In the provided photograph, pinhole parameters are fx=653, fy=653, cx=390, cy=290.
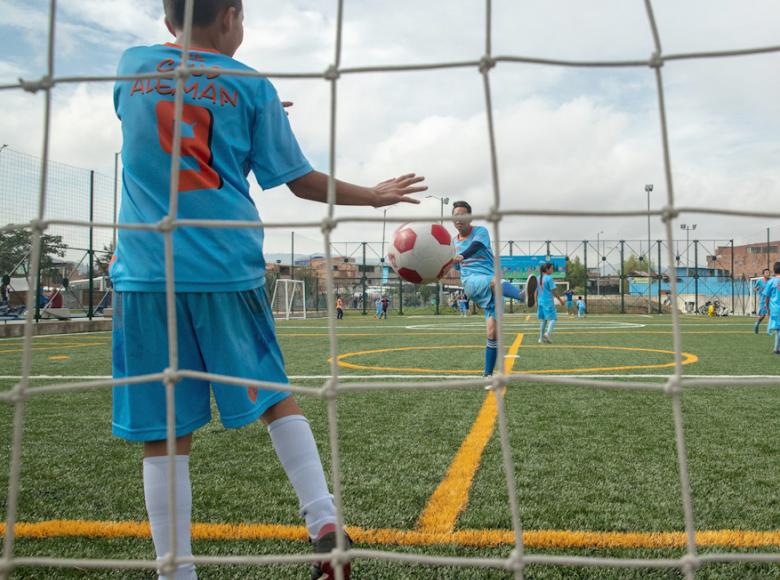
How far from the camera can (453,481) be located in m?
2.75

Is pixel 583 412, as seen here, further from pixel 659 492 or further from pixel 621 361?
pixel 621 361

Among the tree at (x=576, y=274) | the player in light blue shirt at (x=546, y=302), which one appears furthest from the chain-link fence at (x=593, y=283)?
the player in light blue shirt at (x=546, y=302)

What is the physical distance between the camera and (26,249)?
46.9ft

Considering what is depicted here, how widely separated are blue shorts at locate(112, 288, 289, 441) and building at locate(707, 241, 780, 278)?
35.9 meters

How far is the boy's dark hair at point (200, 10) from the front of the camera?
5.82ft

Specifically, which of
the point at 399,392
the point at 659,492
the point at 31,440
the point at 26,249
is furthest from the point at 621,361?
the point at 26,249

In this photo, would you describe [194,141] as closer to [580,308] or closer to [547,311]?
[547,311]

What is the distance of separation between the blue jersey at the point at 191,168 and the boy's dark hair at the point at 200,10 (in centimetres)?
9

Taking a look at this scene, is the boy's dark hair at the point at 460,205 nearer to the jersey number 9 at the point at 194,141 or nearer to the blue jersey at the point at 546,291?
the jersey number 9 at the point at 194,141

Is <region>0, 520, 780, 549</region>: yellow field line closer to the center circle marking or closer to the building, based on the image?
the center circle marking

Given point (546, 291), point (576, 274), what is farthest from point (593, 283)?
point (546, 291)

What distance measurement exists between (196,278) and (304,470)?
0.59m

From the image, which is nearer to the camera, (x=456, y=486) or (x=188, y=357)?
(x=188, y=357)

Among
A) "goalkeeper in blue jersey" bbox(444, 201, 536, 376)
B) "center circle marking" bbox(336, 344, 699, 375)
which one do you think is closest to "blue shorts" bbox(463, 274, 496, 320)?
"goalkeeper in blue jersey" bbox(444, 201, 536, 376)
